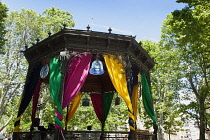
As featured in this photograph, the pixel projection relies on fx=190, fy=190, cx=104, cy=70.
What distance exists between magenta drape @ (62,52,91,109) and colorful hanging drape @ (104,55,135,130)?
982 millimetres

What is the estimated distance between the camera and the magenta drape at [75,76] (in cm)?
745

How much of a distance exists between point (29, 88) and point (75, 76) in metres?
3.14

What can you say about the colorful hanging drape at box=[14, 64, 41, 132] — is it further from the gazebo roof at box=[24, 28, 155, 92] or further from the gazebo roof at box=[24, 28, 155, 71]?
the gazebo roof at box=[24, 28, 155, 71]

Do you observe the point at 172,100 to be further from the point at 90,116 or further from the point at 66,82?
the point at 66,82

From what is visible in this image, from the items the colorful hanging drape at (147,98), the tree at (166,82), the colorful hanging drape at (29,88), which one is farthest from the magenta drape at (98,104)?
the tree at (166,82)

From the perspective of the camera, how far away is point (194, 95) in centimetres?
2127

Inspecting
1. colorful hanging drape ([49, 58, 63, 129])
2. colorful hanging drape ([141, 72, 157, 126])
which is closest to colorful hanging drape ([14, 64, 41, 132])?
A: colorful hanging drape ([49, 58, 63, 129])

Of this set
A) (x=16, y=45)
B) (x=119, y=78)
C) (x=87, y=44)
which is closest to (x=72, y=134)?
(x=119, y=78)

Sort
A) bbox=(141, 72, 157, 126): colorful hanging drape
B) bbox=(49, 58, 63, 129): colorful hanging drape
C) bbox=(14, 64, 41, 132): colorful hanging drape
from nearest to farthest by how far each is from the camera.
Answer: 1. bbox=(49, 58, 63, 129): colorful hanging drape
2. bbox=(14, 64, 41, 132): colorful hanging drape
3. bbox=(141, 72, 157, 126): colorful hanging drape

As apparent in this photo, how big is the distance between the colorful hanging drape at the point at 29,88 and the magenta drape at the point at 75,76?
2327 millimetres

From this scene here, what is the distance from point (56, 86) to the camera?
773 centimetres

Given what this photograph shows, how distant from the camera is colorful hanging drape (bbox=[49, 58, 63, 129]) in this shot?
7.02 metres

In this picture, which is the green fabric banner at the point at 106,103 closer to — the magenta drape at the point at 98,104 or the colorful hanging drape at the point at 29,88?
the magenta drape at the point at 98,104

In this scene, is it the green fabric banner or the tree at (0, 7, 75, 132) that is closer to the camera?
the green fabric banner
